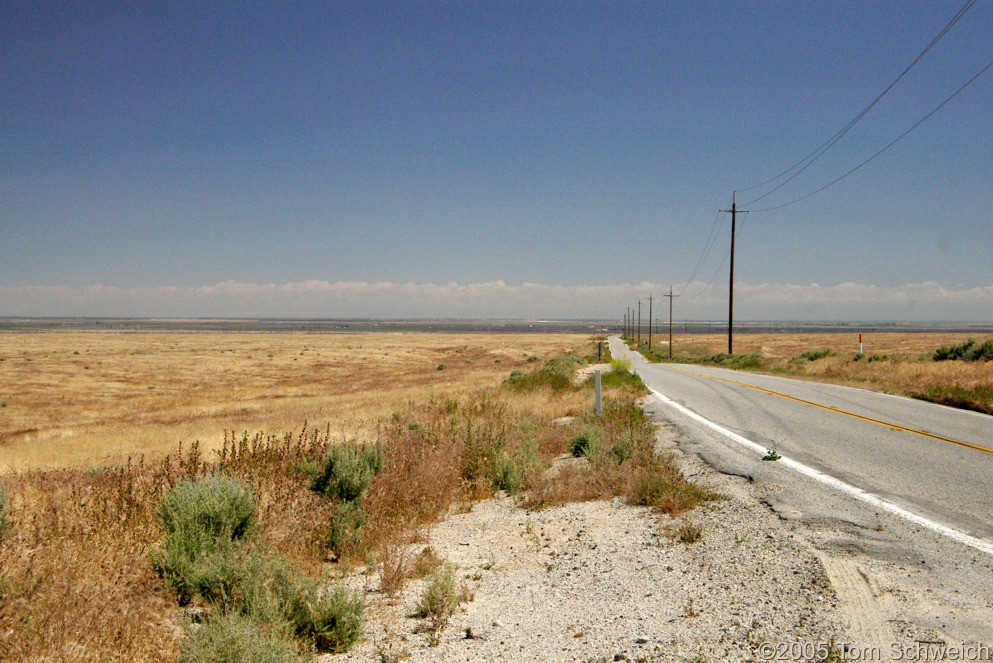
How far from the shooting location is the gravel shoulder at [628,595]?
3.62 meters

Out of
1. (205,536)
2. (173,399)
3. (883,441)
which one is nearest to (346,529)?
(205,536)

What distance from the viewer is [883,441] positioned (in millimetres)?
9570

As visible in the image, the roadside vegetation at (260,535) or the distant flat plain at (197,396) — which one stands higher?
the roadside vegetation at (260,535)

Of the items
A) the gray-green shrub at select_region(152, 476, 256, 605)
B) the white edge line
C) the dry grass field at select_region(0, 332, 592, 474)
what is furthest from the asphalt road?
the dry grass field at select_region(0, 332, 592, 474)

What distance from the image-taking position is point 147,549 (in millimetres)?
5230

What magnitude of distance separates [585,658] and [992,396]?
609 inches

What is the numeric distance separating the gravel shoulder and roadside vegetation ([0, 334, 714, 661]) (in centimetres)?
25

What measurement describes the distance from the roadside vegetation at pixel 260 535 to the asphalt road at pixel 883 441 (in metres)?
2.17

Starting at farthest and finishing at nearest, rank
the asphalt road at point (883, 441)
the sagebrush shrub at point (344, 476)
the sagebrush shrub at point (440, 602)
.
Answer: the sagebrush shrub at point (344, 476) < the asphalt road at point (883, 441) < the sagebrush shrub at point (440, 602)

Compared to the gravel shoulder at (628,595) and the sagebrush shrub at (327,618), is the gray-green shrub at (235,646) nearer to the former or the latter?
the sagebrush shrub at (327,618)

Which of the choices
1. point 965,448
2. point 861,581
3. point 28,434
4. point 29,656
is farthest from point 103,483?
point 28,434

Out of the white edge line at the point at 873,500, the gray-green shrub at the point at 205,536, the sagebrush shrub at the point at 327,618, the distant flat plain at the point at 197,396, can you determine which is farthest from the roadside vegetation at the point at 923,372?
the gray-green shrub at the point at 205,536

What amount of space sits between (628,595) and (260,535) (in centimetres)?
341

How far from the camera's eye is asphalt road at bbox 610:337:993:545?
627 cm
